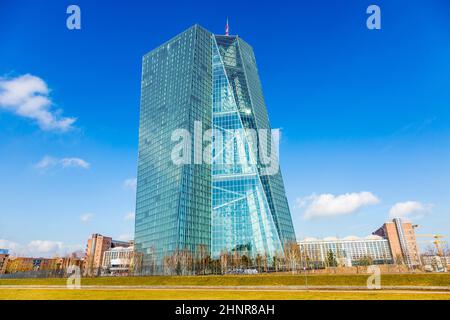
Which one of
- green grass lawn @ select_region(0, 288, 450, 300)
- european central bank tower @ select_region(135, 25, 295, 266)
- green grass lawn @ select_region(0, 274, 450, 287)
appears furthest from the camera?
european central bank tower @ select_region(135, 25, 295, 266)

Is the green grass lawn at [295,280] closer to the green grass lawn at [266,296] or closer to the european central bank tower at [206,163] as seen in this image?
Answer: the green grass lawn at [266,296]

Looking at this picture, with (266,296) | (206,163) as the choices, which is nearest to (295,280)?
(266,296)

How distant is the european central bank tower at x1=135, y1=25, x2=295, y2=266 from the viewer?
109m

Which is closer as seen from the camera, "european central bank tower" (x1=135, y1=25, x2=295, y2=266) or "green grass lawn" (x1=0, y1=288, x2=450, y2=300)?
"green grass lawn" (x1=0, y1=288, x2=450, y2=300)

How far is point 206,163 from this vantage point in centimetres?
12469

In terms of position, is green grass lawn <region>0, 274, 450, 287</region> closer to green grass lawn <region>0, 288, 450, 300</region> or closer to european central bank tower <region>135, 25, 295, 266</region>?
green grass lawn <region>0, 288, 450, 300</region>

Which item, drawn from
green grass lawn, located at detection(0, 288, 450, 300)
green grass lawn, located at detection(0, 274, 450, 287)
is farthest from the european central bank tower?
green grass lawn, located at detection(0, 288, 450, 300)

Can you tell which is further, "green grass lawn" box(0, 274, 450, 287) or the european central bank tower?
the european central bank tower

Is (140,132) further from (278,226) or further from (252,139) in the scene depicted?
(278,226)

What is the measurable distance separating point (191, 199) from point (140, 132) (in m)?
57.1

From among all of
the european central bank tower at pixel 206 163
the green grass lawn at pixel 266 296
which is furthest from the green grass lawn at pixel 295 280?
the european central bank tower at pixel 206 163

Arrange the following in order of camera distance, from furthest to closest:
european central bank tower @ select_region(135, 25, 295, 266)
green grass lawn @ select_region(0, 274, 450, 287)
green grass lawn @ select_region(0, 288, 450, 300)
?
european central bank tower @ select_region(135, 25, 295, 266)
green grass lawn @ select_region(0, 274, 450, 287)
green grass lawn @ select_region(0, 288, 450, 300)

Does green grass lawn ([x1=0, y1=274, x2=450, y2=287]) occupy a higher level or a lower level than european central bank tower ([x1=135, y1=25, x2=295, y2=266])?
lower

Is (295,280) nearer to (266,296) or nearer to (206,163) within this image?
(266,296)
